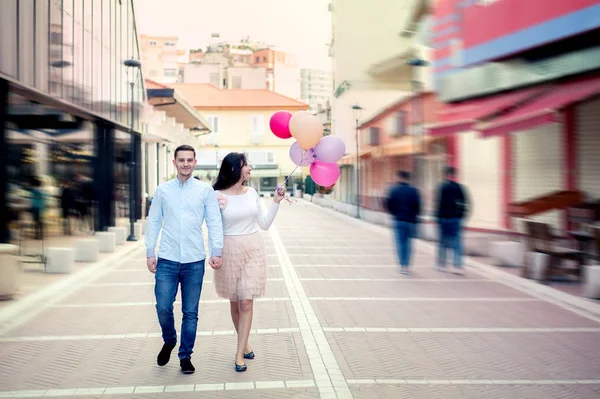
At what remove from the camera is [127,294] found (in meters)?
10.7

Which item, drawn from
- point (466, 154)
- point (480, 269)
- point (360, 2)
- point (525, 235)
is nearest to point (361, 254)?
point (480, 269)

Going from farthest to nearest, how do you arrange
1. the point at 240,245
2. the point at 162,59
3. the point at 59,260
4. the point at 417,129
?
the point at 162,59 < the point at 417,129 < the point at 59,260 < the point at 240,245

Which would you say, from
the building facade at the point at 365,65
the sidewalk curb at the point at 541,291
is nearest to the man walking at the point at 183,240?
the sidewalk curb at the point at 541,291

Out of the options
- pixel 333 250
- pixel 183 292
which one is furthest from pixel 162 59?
Answer: pixel 183 292

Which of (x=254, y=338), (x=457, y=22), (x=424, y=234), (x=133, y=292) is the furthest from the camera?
(x=457, y=22)

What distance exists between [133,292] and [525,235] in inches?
265

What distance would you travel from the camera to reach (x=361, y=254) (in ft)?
Answer: 54.9

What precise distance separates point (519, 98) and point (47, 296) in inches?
468

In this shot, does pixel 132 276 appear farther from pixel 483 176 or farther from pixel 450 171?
pixel 483 176

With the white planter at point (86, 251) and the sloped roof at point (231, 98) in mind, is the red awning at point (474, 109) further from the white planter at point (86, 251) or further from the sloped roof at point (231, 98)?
the sloped roof at point (231, 98)

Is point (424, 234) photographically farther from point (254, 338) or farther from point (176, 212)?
point (176, 212)

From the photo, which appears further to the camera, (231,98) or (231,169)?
(231,98)

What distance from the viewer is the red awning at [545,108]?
1267 cm

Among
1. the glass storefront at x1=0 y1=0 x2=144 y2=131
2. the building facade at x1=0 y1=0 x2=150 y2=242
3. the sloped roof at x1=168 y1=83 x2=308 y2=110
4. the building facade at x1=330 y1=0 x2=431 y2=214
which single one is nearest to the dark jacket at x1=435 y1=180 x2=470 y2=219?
the building facade at x1=0 y1=0 x2=150 y2=242
